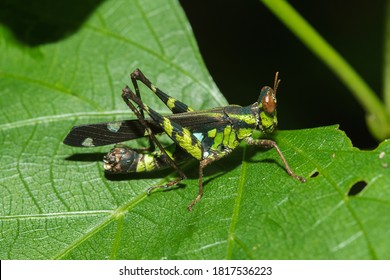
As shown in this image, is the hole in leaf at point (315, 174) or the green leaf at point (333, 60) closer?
the hole in leaf at point (315, 174)

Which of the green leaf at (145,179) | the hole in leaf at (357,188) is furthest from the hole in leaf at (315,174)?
the hole in leaf at (357,188)

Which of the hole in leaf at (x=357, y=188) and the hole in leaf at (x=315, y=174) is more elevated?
the hole in leaf at (x=315, y=174)

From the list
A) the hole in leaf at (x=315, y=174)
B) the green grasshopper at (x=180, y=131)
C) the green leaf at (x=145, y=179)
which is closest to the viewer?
the green leaf at (x=145, y=179)

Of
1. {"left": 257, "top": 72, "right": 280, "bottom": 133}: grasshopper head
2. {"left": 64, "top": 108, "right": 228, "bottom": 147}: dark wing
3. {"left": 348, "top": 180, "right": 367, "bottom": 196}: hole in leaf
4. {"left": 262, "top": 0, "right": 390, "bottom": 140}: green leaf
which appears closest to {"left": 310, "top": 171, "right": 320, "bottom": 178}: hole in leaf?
{"left": 348, "top": 180, "right": 367, "bottom": 196}: hole in leaf

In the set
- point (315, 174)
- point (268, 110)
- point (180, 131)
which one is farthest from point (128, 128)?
point (315, 174)

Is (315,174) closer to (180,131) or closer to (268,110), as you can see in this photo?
(268,110)

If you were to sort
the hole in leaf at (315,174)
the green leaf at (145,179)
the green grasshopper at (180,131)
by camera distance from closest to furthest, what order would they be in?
the green leaf at (145,179), the hole in leaf at (315,174), the green grasshopper at (180,131)

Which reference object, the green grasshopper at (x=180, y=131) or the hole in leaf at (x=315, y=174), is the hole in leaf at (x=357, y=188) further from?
the green grasshopper at (x=180, y=131)
